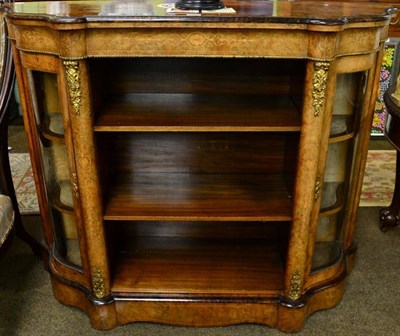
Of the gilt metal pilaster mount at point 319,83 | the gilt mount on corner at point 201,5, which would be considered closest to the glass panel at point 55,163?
the gilt mount on corner at point 201,5

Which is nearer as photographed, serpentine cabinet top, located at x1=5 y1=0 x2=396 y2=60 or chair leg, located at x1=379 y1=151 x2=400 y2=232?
serpentine cabinet top, located at x1=5 y1=0 x2=396 y2=60

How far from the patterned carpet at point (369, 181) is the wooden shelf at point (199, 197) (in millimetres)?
690

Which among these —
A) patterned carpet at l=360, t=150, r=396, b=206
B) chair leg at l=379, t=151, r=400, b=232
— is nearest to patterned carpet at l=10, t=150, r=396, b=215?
patterned carpet at l=360, t=150, r=396, b=206

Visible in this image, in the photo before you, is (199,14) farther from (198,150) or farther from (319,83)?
(198,150)

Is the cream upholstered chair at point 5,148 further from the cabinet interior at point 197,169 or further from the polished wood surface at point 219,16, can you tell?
the cabinet interior at point 197,169

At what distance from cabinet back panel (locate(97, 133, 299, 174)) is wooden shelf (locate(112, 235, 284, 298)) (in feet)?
0.71

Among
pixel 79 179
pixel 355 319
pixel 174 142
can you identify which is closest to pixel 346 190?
pixel 355 319

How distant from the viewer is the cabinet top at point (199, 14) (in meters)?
0.90

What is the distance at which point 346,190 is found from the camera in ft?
4.03

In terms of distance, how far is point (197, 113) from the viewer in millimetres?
1116

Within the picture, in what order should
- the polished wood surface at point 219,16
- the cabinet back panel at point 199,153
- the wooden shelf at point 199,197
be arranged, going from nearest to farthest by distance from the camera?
the polished wood surface at point 219,16 < the wooden shelf at point 199,197 < the cabinet back panel at point 199,153

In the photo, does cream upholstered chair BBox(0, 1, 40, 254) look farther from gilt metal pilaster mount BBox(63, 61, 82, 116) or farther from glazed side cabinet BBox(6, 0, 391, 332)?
gilt metal pilaster mount BBox(63, 61, 82, 116)

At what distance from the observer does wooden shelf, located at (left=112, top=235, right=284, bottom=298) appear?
3.99 ft

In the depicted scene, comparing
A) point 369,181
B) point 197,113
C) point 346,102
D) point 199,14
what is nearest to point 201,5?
point 199,14
